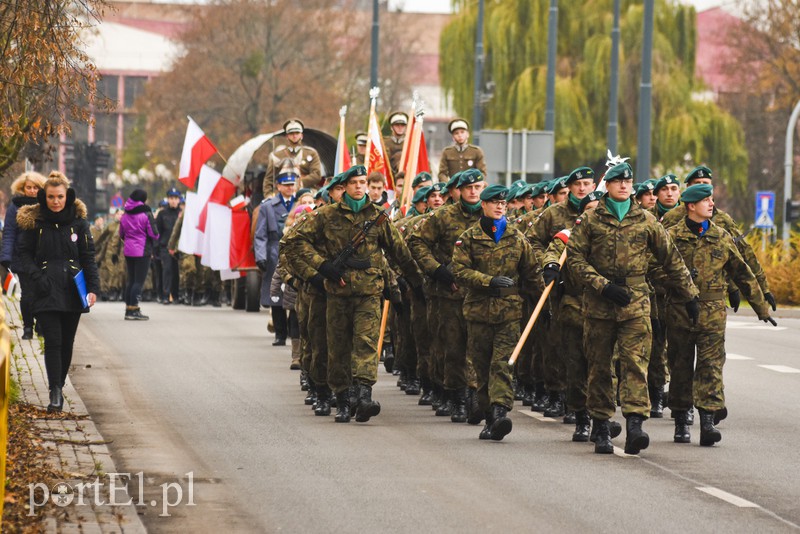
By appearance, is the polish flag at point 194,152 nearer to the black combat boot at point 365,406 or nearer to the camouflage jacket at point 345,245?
the camouflage jacket at point 345,245

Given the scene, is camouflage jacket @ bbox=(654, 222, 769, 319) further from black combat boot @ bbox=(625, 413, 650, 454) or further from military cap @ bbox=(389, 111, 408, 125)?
military cap @ bbox=(389, 111, 408, 125)

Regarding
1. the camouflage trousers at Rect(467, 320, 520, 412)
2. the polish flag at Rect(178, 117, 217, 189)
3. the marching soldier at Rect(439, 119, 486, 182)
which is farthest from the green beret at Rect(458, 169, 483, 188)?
the polish flag at Rect(178, 117, 217, 189)

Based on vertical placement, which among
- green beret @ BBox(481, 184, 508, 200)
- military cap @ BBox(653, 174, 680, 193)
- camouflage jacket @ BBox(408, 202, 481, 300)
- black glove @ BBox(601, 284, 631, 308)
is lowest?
black glove @ BBox(601, 284, 631, 308)

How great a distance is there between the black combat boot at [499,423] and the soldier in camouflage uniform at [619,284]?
590 millimetres

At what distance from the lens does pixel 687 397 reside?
39.9 feet

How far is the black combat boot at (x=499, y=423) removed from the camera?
1172 cm

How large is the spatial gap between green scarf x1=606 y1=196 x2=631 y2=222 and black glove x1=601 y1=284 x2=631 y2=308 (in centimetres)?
48

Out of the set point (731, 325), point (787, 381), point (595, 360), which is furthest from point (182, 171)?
point (595, 360)

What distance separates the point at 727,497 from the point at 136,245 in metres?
15.8

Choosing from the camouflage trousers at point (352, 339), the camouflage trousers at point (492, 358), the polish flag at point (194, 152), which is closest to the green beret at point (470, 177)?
the camouflage trousers at point (352, 339)

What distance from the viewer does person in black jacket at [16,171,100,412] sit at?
→ 12.6 meters

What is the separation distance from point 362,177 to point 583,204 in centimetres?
169

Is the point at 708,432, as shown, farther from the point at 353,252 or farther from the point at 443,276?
the point at 353,252

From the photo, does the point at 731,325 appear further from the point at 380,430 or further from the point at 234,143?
the point at 234,143
